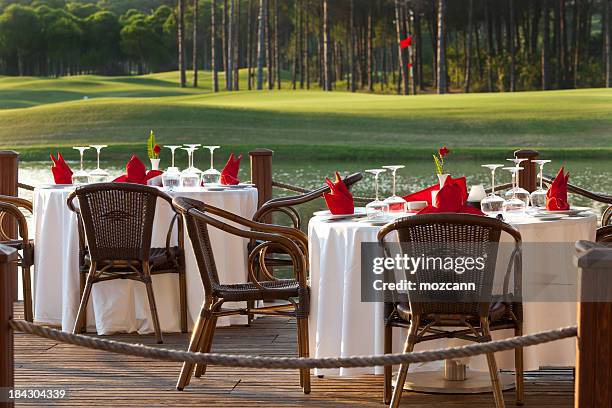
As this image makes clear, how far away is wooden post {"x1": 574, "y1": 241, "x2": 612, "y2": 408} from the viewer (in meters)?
3.45

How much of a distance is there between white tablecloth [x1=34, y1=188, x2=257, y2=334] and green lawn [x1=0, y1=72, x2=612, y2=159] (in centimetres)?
2285

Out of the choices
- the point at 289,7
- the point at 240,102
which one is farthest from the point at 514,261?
the point at 289,7

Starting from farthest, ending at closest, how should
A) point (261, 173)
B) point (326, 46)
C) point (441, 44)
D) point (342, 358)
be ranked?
point (326, 46), point (441, 44), point (261, 173), point (342, 358)

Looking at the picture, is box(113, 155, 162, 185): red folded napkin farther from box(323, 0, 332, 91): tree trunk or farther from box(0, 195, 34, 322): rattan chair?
box(323, 0, 332, 91): tree trunk

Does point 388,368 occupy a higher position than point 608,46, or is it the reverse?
point 608,46

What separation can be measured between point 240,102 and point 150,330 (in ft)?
116

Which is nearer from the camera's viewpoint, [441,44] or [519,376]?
[519,376]

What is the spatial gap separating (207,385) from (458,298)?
145 centimetres

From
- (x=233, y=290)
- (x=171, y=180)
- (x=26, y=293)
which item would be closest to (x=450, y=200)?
(x=233, y=290)

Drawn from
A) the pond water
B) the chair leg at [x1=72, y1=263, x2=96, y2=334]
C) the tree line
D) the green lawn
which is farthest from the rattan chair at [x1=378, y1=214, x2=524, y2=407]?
the tree line

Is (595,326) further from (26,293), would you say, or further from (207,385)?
(26,293)

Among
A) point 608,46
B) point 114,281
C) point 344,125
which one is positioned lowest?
point 114,281

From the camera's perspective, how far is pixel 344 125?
1384 inches

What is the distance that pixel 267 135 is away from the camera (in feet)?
110
